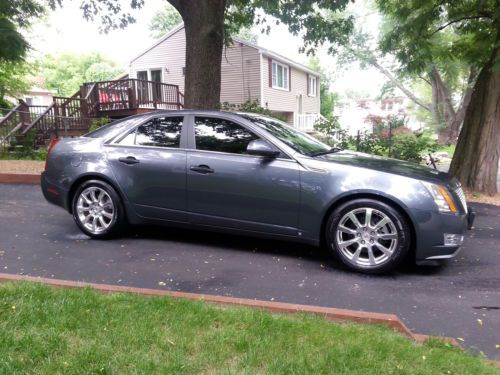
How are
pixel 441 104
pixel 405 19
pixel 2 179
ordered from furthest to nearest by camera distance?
pixel 441 104 < pixel 405 19 < pixel 2 179

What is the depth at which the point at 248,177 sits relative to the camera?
4578 mm

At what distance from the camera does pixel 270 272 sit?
14.0 ft

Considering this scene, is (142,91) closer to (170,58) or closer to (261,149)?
(170,58)

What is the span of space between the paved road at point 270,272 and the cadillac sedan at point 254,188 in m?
0.28

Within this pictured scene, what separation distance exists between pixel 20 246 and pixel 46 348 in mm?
2809

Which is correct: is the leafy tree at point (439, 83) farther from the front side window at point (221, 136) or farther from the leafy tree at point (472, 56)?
the front side window at point (221, 136)

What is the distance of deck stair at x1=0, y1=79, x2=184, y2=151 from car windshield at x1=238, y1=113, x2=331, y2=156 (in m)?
11.4

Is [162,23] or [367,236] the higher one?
[162,23]

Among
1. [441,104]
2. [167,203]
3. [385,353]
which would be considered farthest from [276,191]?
[441,104]

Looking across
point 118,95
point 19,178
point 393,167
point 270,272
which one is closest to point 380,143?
point 393,167

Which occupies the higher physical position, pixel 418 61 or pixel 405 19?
pixel 405 19

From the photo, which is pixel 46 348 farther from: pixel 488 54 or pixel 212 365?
pixel 488 54

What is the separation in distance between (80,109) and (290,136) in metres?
14.5

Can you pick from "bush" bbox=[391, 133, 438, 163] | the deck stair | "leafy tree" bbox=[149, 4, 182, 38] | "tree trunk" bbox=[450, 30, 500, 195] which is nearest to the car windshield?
"tree trunk" bbox=[450, 30, 500, 195]
